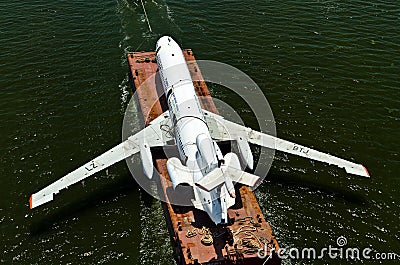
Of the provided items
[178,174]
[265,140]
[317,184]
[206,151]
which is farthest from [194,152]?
[317,184]

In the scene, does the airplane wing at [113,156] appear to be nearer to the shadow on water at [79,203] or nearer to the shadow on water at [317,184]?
the shadow on water at [79,203]

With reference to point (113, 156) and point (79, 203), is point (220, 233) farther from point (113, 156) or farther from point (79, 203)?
point (79, 203)

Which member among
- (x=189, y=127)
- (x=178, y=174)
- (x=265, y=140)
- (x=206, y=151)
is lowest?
(x=265, y=140)

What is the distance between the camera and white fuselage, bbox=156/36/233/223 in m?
38.5

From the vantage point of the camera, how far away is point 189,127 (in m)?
45.1

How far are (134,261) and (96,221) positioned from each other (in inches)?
262

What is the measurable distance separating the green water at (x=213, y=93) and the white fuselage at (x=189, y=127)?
6.94m

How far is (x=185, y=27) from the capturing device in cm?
7419

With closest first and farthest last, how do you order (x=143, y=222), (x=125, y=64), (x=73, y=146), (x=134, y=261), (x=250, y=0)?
(x=134, y=261), (x=143, y=222), (x=73, y=146), (x=125, y=64), (x=250, y=0)

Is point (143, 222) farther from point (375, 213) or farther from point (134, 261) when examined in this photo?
point (375, 213)

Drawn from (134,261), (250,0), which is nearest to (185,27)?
(250,0)

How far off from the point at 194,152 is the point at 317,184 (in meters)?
15.2

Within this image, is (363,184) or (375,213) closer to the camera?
(375,213)

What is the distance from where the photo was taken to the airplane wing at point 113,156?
42.3 metres
